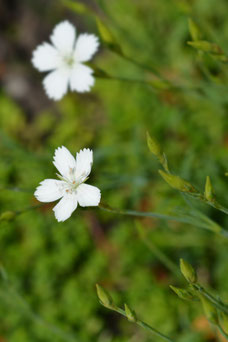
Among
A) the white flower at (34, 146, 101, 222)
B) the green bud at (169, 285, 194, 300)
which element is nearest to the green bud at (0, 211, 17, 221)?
the white flower at (34, 146, 101, 222)

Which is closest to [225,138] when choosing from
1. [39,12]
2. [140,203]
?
[140,203]

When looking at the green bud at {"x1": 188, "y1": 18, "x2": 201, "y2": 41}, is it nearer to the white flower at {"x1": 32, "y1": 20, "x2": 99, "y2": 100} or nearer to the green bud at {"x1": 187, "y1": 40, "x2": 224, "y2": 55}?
the green bud at {"x1": 187, "y1": 40, "x2": 224, "y2": 55}

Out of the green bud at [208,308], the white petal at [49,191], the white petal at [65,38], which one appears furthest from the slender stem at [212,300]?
the white petal at [65,38]

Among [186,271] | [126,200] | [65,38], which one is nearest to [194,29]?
[65,38]

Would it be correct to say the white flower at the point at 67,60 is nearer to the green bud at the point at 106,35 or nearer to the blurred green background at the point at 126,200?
the green bud at the point at 106,35

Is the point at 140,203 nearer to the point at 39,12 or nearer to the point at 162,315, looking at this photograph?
the point at 162,315
